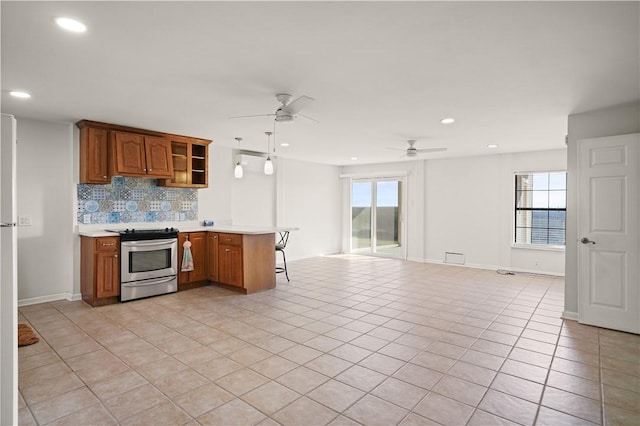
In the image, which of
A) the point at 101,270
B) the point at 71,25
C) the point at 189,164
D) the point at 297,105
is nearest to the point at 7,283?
the point at 71,25

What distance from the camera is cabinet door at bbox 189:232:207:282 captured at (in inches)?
216

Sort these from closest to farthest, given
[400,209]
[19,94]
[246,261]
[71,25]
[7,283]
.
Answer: [7,283]
[71,25]
[19,94]
[246,261]
[400,209]

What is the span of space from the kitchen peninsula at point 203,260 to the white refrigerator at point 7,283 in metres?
2.81

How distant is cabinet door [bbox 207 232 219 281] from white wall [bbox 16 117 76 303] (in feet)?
5.98

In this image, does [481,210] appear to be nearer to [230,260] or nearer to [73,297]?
[230,260]

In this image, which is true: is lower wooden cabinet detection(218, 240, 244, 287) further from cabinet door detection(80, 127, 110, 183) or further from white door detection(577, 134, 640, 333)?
white door detection(577, 134, 640, 333)

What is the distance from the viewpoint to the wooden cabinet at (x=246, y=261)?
16.7ft

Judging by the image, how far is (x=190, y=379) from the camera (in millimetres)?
2633

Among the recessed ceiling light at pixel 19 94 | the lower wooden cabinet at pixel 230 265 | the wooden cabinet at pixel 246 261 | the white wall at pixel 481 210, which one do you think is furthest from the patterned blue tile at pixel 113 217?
the white wall at pixel 481 210

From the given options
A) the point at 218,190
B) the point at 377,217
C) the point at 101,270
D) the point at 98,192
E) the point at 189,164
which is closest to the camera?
the point at 101,270

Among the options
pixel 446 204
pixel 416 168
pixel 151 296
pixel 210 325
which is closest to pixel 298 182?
pixel 416 168

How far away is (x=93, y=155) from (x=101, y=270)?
1.52m

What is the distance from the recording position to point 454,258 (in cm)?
768

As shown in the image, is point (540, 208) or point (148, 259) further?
point (540, 208)
